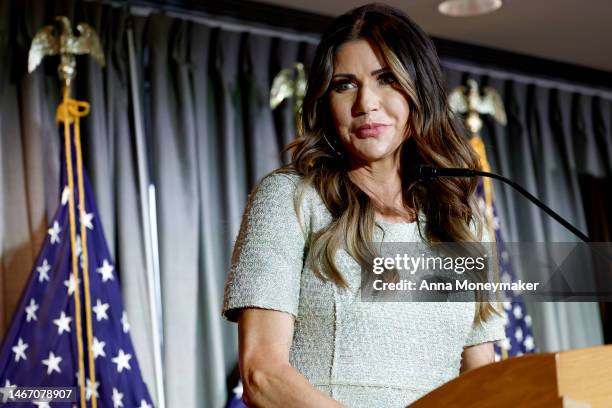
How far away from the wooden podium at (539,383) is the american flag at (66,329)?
2.34 m

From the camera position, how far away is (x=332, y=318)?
1696 millimetres

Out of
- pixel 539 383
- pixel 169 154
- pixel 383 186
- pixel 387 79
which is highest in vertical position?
pixel 169 154

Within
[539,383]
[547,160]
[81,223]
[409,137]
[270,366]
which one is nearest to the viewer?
[539,383]

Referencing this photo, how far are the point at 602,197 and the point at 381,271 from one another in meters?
4.09

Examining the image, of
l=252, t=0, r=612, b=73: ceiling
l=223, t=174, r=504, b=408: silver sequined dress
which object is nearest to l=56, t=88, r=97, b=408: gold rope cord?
l=252, t=0, r=612, b=73: ceiling

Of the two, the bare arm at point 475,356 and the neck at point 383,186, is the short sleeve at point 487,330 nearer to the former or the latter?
the bare arm at point 475,356

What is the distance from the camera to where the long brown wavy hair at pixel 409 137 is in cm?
186

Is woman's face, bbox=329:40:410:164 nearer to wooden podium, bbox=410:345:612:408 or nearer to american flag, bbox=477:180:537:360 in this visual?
wooden podium, bbox=410:345:612:408

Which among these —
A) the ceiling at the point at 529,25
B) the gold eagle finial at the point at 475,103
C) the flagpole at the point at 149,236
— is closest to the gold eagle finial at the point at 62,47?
the flagpole at the point at 149,236

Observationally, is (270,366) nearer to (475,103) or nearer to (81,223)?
(81,223)

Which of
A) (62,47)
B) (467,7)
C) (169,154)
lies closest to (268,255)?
(62,47)

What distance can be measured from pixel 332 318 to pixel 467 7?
3.13m

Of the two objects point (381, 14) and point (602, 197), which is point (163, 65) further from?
point (602, 197)

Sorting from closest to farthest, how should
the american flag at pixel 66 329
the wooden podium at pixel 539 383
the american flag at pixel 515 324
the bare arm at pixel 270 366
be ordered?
the wooden podium at pixel 539 383, the bare arm at pixel 270 366, the american flag at pixel 66 329, the american flag at pixel 515 324
